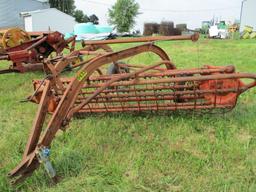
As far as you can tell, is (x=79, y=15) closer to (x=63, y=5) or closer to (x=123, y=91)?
(x=63, y=5)

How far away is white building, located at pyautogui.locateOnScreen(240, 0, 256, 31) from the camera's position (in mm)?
25031

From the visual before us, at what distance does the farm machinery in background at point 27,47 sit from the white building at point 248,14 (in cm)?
2161

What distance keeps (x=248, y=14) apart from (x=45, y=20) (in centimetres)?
1796

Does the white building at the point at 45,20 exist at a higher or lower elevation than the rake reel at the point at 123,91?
higher

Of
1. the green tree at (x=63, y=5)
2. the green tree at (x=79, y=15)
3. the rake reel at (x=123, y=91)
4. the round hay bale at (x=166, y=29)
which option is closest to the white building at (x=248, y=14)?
the round hay bale at (x=166, y=29)

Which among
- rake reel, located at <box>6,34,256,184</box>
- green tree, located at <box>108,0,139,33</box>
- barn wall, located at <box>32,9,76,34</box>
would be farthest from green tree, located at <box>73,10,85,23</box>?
rake reel, located at <box>6,34,256,184</box>

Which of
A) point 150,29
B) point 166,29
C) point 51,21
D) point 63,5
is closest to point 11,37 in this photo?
point 166,29

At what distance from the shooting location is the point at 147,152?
10.0 feet

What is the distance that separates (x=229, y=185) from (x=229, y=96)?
1179 millimetres

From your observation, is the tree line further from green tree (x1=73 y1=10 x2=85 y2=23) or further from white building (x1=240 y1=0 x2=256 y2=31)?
white building (x1=240 y1=0 x2=256 y2=31)

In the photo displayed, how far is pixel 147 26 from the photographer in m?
31.1

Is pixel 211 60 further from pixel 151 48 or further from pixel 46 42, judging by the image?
pixel 151 48

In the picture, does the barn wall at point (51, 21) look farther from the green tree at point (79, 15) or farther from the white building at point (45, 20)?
the green tree at point (79, 15)

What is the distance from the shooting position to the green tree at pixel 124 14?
141 feet
